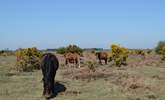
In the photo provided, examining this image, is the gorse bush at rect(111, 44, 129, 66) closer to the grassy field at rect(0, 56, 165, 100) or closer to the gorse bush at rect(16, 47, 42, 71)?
the gorse bush at rect(16, 47, 42, 71)

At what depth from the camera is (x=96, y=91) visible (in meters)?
19.1

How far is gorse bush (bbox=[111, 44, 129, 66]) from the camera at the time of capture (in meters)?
37.5

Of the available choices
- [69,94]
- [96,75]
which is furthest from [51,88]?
[96,75]

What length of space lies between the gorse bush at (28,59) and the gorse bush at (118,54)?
8789 millimetres

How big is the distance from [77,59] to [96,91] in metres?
17.6

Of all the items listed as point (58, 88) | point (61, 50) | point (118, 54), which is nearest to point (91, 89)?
point (58, 88)

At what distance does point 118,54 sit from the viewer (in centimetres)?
3888

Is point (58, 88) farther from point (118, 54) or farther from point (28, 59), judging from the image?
point (118, 54)

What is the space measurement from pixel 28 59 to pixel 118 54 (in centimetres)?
1061

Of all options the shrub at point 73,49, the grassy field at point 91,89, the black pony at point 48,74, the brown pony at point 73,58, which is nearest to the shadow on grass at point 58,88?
the grassy field at point 91,89

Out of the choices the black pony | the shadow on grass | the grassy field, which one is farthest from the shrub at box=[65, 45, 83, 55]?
the black pony

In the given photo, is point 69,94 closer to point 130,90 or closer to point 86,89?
point 86,89

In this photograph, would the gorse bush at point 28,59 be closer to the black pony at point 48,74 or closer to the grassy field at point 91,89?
the grassy field at point 91,89

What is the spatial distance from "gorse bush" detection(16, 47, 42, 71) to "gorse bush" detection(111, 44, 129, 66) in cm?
879
